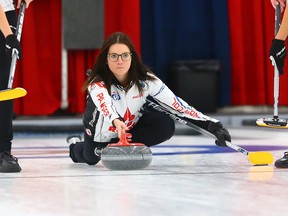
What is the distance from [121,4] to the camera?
6.63 m

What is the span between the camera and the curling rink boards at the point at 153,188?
1.62 meters

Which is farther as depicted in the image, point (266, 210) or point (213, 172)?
point (213, 172)

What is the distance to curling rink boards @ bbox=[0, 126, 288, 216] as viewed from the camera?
5.32ft

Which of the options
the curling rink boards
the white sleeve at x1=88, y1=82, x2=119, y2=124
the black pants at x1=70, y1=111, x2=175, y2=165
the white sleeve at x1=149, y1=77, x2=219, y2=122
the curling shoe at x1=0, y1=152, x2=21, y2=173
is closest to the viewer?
the curling rink boards

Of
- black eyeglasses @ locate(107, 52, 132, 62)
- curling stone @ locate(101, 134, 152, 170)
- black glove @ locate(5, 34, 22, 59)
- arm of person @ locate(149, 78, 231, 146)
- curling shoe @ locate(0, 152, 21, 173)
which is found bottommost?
curling shoe @ locate(0, 152, 21, 173)

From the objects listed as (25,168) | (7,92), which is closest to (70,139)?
(25,168)

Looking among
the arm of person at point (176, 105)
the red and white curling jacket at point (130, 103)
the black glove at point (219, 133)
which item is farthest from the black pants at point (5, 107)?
the black glove at point (219, 133)

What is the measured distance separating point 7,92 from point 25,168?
390 millimetres

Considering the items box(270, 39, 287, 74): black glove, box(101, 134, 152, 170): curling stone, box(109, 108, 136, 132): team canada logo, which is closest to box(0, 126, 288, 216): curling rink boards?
box(101, 134, 152, 170): curling stone

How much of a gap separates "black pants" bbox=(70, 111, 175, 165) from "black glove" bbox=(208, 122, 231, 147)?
24cm

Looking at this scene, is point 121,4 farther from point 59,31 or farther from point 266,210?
point 266,210

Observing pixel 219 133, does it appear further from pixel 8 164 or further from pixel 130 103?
pixel 8 164

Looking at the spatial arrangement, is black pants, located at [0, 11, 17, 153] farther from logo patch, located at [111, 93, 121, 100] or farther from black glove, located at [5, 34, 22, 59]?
logo patch, located at [111, 93, 121, 100]

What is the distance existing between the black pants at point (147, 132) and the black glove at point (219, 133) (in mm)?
237
